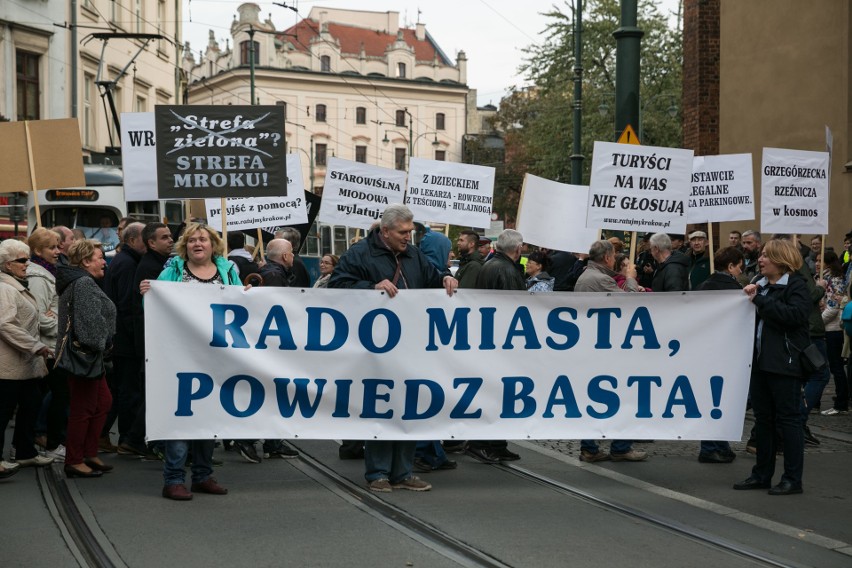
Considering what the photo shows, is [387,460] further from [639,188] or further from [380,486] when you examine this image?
[639,188]

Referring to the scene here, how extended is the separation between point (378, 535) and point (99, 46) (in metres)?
34.4

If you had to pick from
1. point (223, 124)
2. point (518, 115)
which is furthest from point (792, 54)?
point (518, 115)

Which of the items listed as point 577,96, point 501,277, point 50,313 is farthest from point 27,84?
point 501,277

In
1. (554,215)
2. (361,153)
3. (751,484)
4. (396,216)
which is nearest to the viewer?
(396,216)

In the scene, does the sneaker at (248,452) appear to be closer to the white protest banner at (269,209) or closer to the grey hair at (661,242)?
the grey hair at (661,242)

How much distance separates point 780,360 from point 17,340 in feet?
18.1

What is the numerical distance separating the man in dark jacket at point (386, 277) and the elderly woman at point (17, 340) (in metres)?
2.31

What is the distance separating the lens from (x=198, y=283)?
324 inches

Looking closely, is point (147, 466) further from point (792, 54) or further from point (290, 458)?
point (792, 54)

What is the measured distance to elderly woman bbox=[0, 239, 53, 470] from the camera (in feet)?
28.3

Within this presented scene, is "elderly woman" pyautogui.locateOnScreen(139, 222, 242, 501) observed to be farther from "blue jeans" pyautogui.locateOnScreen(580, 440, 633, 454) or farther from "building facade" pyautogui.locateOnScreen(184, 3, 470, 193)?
"building facade" pyautogui.locateOnScreen(184, 3, 470, 193)

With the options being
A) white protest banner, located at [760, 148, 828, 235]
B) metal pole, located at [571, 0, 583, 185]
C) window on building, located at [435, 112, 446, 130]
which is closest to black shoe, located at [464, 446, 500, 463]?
white protest banner, located at [760, 148, 828, 235]

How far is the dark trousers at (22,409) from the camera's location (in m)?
8.74

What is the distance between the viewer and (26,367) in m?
8.77
